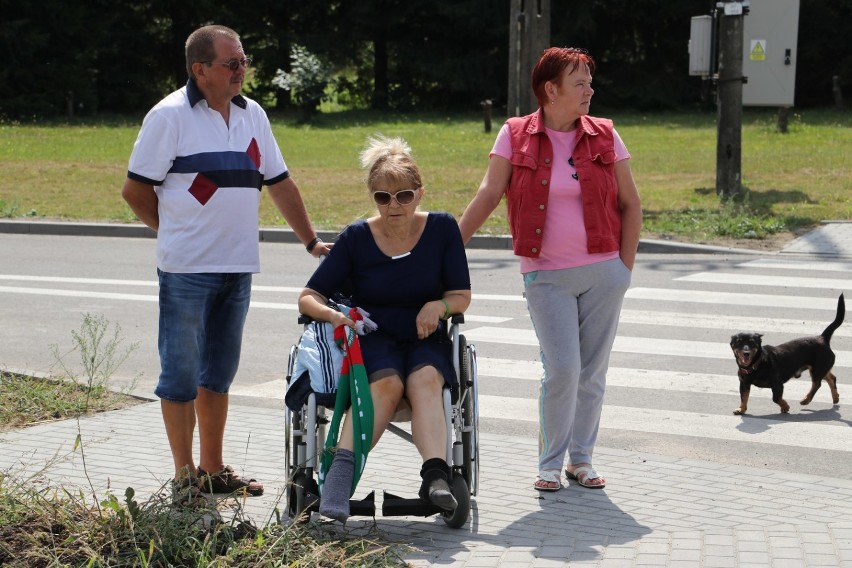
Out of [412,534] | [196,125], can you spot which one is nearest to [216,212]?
[196,125]

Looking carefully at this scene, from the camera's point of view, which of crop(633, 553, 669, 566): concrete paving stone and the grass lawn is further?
the grass lawn

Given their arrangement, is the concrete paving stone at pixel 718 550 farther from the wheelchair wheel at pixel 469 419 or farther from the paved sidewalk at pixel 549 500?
the wheelchair wheel at pixel 469 419

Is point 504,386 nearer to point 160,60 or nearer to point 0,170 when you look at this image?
point 0,170

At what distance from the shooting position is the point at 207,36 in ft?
16.6

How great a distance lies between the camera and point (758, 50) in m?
16.9

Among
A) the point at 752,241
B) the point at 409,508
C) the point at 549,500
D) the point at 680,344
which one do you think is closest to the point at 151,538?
the point at 409,508

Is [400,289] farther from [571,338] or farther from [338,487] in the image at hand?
[338,487]

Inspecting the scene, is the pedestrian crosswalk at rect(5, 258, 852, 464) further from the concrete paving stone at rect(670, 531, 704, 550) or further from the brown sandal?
the brown sandal

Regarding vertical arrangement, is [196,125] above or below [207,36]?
below

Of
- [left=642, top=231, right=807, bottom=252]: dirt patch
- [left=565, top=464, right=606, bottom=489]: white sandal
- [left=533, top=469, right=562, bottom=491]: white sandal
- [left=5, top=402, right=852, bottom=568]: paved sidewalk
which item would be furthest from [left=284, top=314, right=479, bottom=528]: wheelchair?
[left=642, top=231, right=807, bottom=252]: dirt patch

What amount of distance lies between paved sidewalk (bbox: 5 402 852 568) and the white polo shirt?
0.96 m

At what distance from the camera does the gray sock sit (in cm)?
462

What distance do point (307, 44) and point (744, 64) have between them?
3015cm

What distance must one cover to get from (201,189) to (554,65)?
1611 millimetres
